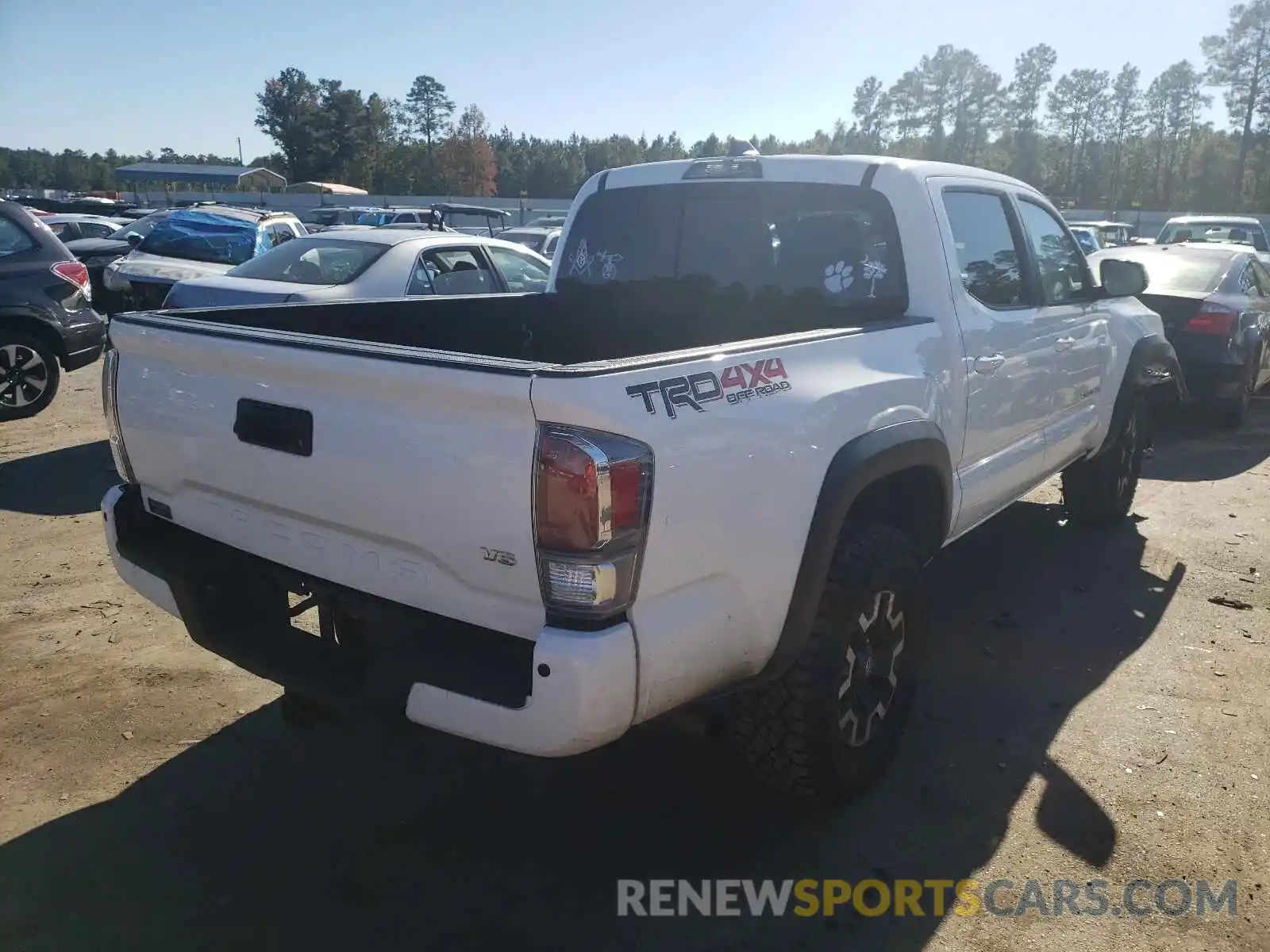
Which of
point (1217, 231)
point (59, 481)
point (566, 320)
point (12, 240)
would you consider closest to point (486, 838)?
point (566, 320)

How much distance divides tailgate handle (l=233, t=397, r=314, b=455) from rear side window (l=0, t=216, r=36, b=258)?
7225mm

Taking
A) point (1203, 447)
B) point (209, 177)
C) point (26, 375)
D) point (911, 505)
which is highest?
point (209, 177)

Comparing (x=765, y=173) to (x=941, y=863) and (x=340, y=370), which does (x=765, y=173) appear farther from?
(x=941, y=863)

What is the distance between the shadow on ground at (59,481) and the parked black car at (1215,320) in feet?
26.9

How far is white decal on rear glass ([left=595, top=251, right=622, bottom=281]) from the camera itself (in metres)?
4.23

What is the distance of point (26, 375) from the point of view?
27.0ft

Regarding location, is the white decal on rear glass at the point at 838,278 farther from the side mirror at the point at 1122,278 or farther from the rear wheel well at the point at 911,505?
the side mirror at the point at 1122,278

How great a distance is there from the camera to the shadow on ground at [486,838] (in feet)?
8.43

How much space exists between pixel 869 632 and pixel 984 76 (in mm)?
84283

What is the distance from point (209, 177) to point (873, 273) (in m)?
83.4

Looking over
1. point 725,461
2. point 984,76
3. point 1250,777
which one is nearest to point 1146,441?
point 1250,777

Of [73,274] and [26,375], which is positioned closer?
[26,375]

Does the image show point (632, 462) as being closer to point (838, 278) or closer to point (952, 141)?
point (838, 278)

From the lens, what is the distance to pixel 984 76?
76.1 metres
